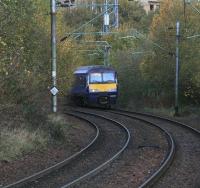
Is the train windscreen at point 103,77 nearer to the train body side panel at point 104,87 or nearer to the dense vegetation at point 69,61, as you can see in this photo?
the train body side panel at point 104,87

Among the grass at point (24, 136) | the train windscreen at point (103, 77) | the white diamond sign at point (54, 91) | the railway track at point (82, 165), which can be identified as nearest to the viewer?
the railway track at point (82, 165)

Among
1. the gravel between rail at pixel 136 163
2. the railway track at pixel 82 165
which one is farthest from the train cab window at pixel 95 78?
the railway track at pixel 82 165

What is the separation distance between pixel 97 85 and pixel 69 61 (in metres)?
7.06

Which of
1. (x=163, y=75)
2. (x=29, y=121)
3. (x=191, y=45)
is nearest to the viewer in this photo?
(x=29, y=121)

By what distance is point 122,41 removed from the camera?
75562 mm

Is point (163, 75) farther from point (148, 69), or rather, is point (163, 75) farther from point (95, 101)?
point (95, 101)

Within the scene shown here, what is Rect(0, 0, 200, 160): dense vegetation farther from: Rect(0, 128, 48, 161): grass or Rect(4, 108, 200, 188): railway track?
Rect(4, 108, 200, 188): railway track

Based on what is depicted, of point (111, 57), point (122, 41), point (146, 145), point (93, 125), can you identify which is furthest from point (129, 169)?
point (122, 41)

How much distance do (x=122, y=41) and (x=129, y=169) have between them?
200 feet

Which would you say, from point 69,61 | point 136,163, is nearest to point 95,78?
point 69,61

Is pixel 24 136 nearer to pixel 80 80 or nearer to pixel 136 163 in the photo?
pixel 136 163

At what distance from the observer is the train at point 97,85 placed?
140ft

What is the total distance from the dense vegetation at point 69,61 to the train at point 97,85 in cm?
127

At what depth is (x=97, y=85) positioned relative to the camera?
4269 centimetres
